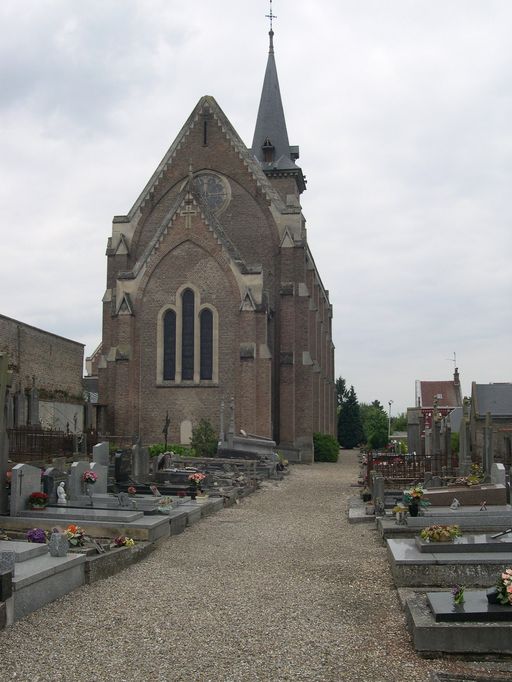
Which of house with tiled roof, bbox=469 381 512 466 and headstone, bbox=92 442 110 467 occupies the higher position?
house with tiled roof, bbox=469 381 512 466

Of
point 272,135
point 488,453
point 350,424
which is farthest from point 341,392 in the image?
point 488,453

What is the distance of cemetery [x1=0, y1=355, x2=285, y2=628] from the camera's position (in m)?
8.45

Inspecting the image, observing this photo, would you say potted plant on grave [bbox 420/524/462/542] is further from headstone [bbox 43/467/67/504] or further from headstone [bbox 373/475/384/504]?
headstone [bbox 43/467/67/504]

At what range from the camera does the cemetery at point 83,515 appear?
8445 millimetres

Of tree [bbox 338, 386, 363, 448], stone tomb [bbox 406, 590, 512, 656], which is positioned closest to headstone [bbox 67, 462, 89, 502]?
stone tomb [bbox 406, 590, 512, 656]

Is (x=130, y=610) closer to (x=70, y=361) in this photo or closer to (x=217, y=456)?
(x=217, y=456)

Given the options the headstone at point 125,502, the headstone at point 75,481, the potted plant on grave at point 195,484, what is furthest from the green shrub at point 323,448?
the headstone at point 125,502

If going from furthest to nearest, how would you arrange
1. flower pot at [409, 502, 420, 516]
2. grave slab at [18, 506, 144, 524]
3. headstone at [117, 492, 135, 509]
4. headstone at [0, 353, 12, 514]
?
1. headstone at [117, 492, 135, 509]
2. grave slab at [18, 506, 144, 524]
3. headstone at [0, 353, 12, 514]
4. flower pot at [409, 502, 420, 516]

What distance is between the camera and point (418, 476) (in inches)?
749

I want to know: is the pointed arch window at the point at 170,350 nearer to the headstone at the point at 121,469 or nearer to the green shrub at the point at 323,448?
the green shrub at the point at 323,448

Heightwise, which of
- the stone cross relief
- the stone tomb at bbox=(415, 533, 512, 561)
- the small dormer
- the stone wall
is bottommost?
the stone tomb at bbox=(415, 533, 512, 561)

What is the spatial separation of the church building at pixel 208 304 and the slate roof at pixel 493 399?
883cm

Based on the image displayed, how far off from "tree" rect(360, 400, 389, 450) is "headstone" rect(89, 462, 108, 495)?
31318 millimetres

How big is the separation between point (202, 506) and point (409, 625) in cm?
976
